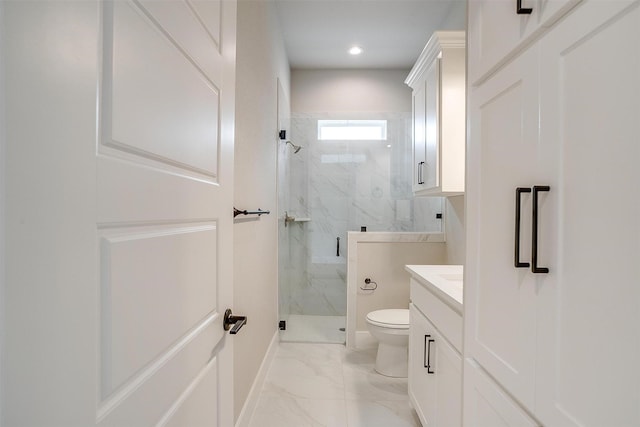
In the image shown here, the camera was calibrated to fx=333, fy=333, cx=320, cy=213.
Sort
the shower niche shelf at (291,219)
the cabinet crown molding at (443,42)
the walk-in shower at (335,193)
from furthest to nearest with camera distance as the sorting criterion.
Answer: the walk-in shower at (335,193)
the shower niche shelf at (291,219)
the cabinet crown molding at (443,42)

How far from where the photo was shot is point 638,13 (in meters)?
0.51

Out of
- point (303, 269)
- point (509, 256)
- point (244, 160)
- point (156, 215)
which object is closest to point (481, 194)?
point (509, 256)

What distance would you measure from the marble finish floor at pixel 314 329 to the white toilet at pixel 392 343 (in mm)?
649

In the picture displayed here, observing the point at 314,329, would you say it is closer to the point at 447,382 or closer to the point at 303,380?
the point at 303,380

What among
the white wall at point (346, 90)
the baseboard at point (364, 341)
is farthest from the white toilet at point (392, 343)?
the white wall at point (346, 90)

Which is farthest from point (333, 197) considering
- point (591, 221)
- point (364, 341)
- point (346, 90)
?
point (591, 221)

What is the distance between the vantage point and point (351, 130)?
3.69 metres

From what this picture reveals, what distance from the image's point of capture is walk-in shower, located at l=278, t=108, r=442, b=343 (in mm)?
3633

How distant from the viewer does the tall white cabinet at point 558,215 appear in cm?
54

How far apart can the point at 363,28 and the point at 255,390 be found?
9.86ft

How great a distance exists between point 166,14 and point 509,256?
951 mm

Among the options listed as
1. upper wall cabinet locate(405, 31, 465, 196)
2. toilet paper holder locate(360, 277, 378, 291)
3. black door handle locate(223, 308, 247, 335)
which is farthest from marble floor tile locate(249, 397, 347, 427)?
upper wall cabinet locate(405, 31, 465, 196)

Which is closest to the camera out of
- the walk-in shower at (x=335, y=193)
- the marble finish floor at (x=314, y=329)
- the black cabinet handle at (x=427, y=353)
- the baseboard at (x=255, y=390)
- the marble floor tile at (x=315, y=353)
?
the black cabinet handle at (x=427, y=353)

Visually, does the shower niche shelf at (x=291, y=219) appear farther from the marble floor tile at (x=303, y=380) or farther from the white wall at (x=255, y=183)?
the marble floor tile at (x=303, y=380)
